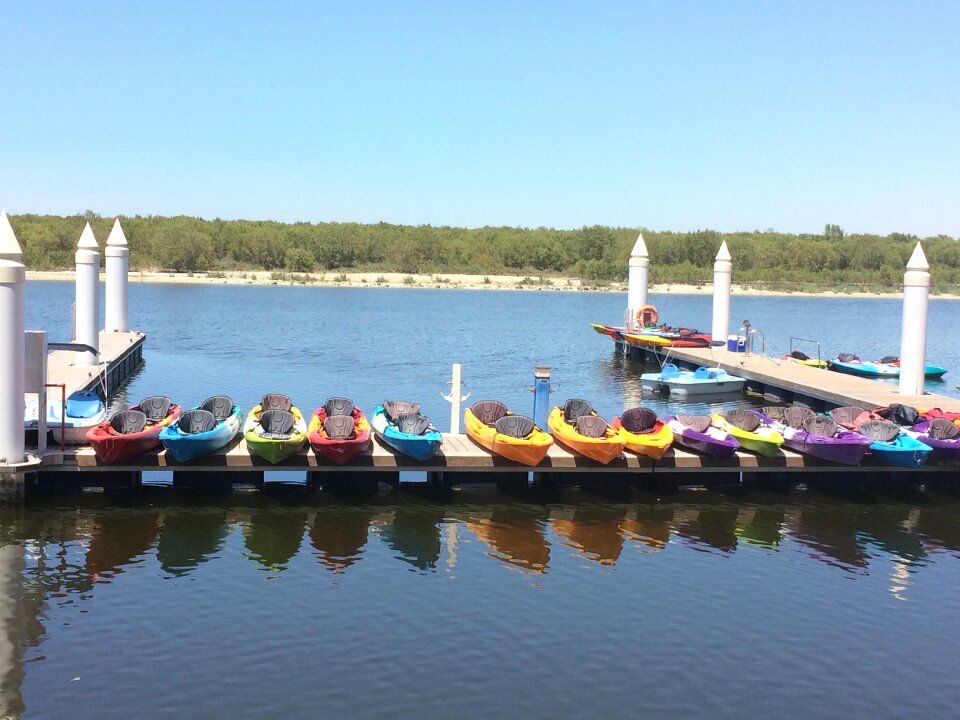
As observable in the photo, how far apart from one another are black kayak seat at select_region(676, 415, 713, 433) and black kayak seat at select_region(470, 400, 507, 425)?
306cm

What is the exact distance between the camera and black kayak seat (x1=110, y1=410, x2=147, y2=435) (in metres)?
16.0

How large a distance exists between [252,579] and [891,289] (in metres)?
101

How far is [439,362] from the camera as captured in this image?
122 feet

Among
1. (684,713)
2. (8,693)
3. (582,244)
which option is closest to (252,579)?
(8,693)

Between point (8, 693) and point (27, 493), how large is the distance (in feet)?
20.9

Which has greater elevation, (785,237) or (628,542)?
(785,237)

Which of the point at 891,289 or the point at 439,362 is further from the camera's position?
the point at 891,289

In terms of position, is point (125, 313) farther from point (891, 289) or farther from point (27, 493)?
point (891, 289)

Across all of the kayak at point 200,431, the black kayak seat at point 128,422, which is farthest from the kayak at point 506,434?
the black kayak seat at point 128,422

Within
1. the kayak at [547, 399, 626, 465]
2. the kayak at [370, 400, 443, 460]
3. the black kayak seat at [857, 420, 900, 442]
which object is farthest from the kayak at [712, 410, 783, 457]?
the kayak at [370, 400, 443, 460]

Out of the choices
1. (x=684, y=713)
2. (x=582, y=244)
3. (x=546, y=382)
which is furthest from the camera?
(x=582, y=244)

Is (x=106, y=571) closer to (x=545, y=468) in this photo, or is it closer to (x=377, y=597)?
(x=377, y=597)

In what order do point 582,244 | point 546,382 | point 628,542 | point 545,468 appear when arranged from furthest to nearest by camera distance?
point 582,244 → point 546,382 → point 545,468 → point 628,542

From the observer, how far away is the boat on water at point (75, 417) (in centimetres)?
1600
